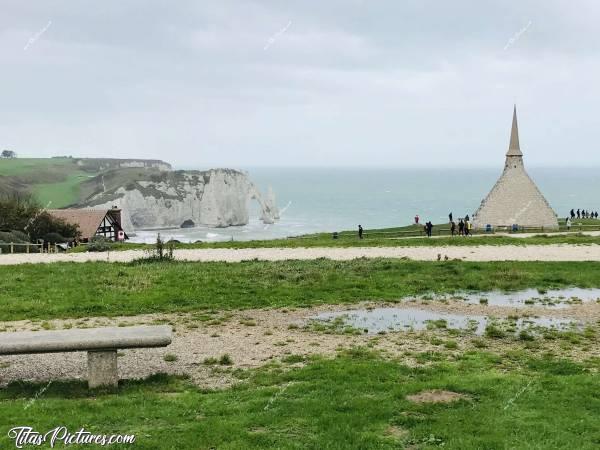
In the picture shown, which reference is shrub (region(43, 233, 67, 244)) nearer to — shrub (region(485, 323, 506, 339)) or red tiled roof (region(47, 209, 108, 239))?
red tiled roof (region(47, 209, 108, 239))

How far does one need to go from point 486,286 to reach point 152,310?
10.7 metres

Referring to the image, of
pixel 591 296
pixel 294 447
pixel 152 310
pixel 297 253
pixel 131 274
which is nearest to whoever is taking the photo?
pixel 294 447

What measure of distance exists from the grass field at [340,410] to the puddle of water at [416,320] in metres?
3.63

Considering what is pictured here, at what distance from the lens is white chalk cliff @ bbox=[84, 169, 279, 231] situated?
154m

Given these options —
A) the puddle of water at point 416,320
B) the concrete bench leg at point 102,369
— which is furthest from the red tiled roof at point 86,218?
the concrete bench leg at point 102,369

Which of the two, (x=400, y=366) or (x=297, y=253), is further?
(x=297, y=253)

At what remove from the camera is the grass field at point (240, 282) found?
16266 millimetres

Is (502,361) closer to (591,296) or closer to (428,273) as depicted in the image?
(591,296)

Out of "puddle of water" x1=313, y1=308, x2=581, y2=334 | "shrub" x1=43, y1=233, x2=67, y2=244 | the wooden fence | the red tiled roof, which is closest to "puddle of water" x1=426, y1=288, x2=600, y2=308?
"puddle of water" x1=313, y1=308, x2=581, y2=334

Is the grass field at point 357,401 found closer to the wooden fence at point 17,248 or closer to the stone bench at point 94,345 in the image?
the stone bench at point 94,345

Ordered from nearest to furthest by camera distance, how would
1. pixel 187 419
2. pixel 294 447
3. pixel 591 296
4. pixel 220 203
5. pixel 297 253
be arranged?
pixel 294 447 < pixel 187 419 < pixel 591 296 < pixel 297 253 < pixel 220 203

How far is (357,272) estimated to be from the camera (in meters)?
21.7

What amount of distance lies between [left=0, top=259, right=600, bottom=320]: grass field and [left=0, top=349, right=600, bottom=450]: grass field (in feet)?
22.5

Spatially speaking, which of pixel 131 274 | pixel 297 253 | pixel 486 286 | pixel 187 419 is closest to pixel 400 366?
pixel 187 419
